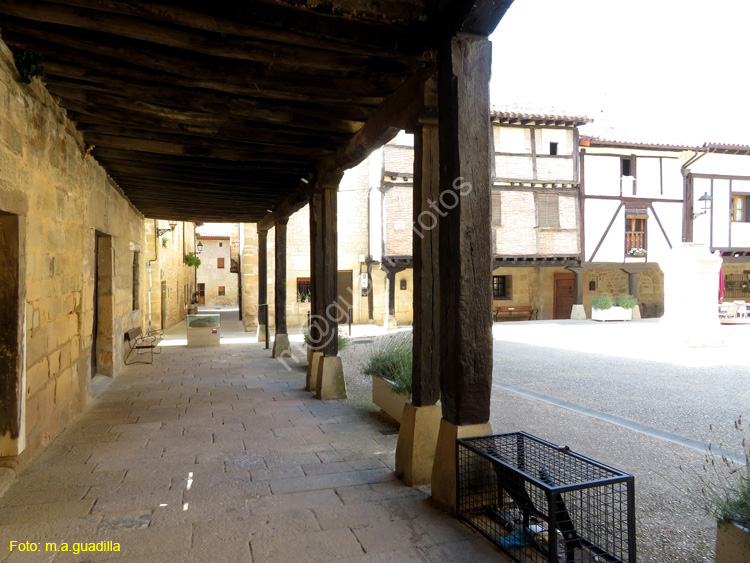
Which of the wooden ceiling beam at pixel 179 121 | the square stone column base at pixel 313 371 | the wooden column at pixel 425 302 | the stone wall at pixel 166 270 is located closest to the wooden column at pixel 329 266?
the square stone column base at pixel 313 371

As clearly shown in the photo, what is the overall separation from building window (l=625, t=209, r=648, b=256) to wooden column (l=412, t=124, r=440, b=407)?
15.2 metres

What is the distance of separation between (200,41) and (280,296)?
19.3 ft

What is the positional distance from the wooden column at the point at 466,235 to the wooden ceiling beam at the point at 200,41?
23.3 inches

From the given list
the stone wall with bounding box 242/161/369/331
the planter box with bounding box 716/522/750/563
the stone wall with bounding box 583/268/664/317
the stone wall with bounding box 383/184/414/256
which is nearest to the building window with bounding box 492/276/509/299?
the stone wall with bounding box 583/268/664/317

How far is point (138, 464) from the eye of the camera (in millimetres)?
3250

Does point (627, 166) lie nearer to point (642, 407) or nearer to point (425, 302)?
point (642, 407)

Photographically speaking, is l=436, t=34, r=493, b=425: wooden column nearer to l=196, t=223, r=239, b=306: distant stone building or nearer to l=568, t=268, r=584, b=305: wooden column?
l=568, t=268, r=584, b=305: wooden column

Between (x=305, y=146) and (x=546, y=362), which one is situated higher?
(x=305, y=146)

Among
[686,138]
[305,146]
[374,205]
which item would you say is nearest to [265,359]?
[305,146]

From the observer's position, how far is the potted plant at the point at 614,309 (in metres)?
15.5

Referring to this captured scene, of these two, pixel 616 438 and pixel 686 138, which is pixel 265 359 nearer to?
pixel 616 438

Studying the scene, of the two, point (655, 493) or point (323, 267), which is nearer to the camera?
point (655, 493)

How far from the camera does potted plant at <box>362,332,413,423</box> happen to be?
408 centimetres

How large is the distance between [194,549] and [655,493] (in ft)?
8.13
